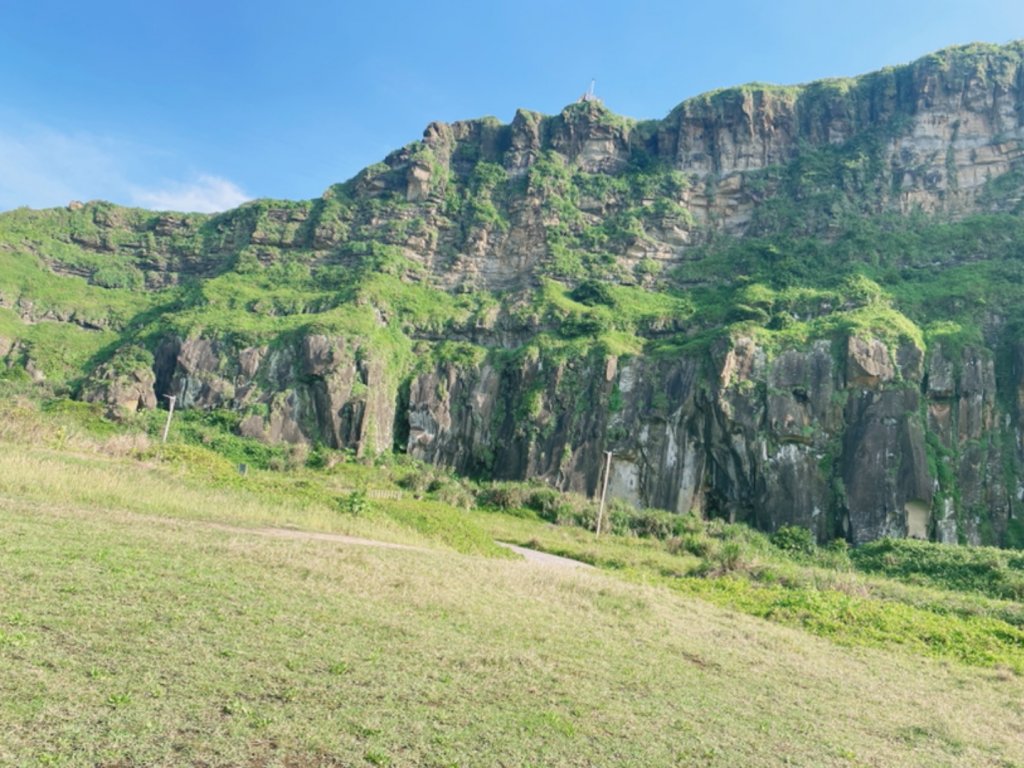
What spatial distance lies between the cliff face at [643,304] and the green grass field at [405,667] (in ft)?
94.9

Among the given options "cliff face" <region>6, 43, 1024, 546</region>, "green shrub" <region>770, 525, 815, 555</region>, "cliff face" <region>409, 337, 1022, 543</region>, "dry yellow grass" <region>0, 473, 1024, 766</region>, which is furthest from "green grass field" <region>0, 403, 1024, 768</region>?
"cliff face" <region>6, 43, 1024, 546</region>

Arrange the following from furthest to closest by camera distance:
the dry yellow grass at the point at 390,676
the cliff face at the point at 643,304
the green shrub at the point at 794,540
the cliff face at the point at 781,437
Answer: the cliff face at the point at 643,304 → the cliff face at the point at 781,437 → the green shrub at the point at 794,540 → the dry yellow grass at the point at 390,676

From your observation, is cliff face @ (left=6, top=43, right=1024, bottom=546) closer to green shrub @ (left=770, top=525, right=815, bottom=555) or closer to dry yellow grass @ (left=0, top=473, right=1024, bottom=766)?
green shrub @ (left=770, top=525, right=815, bottom=555)

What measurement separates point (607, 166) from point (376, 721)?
238ft

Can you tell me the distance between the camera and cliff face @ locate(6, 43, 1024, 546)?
42125 mm

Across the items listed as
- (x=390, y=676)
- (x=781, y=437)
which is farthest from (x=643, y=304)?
(x=390, y=676)

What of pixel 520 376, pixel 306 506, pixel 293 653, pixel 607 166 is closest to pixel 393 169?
pixel 607 166

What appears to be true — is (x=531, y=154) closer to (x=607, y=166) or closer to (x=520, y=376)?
(x=607, y=166)

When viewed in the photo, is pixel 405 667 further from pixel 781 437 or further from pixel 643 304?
pixel 643 304

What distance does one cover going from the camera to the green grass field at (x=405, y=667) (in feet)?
16.8

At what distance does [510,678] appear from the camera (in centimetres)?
726

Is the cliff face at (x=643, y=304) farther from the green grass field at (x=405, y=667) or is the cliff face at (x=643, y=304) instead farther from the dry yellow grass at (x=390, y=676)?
the dry yellow grass at (x=390, y=676)

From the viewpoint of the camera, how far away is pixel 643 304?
57.8 metres

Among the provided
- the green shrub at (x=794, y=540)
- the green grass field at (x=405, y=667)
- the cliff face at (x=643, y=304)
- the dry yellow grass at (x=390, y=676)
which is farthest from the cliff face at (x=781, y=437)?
the dry yellow grass at (x=390, y=676)
